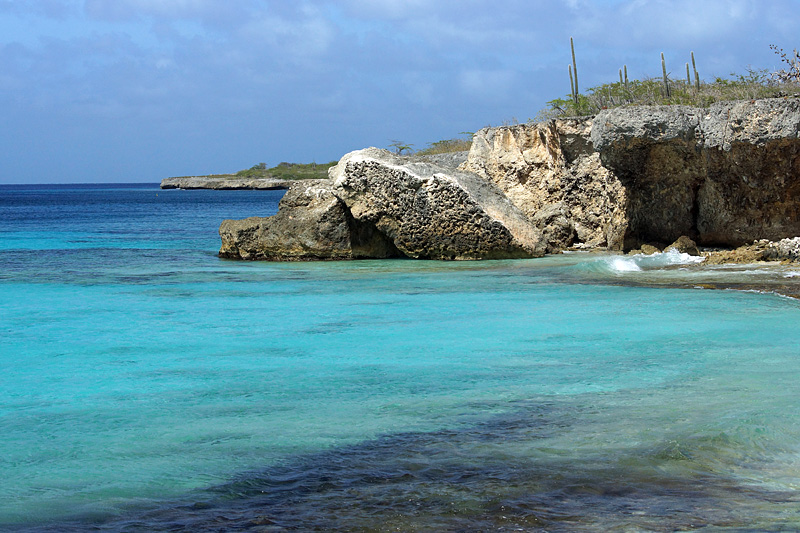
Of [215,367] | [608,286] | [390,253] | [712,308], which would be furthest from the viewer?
[390,253]

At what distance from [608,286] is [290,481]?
291 inches

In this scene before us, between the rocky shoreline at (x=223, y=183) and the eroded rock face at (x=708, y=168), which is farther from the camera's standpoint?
the rocky shoreline at (x=223, y=183)

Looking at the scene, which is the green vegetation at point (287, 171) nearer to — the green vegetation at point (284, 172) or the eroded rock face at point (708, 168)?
the green vegetation at point (284, 172)

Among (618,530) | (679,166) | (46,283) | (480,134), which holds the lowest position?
(618,530)

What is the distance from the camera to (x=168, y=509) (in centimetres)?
355

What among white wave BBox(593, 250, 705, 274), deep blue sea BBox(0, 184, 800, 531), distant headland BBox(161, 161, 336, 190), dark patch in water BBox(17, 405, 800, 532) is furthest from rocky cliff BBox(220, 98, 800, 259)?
distant headland BBox(161, 161, 336, 190)

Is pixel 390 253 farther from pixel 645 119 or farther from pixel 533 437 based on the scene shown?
pixel 533 437

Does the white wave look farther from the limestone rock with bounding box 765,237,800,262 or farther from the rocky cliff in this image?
the rocky cliff

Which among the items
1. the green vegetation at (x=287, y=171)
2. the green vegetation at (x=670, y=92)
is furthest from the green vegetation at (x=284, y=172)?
the green vegetation at (x=670, y=92)

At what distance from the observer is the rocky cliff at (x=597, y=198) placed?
13406 mm

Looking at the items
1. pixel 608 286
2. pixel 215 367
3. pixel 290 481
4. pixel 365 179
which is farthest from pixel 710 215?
pixel 290 481

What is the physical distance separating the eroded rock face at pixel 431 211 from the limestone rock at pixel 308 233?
49 cm

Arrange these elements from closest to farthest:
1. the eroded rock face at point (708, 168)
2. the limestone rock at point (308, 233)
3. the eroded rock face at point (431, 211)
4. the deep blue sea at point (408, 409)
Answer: the deep blue sea at point (408, 409) < the eroded rock face at point (708, 168) < the eroded rock face at point (431, 211) < the limestone rock at point (308, 233)

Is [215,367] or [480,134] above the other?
[480,134]
